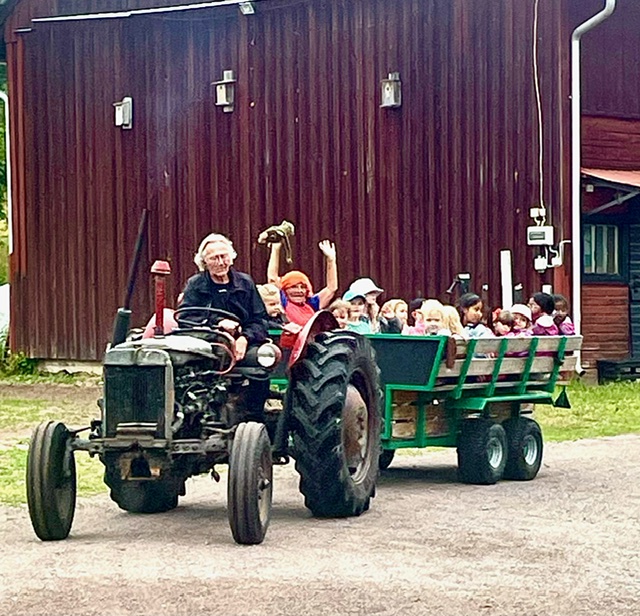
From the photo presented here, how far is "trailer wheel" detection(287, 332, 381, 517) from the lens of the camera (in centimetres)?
960

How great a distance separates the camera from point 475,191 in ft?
70.9

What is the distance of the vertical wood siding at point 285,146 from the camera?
2134 centimetres

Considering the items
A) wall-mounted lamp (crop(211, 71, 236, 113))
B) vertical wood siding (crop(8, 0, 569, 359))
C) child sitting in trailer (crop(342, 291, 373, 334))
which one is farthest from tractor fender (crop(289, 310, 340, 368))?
wall-mounted lamp (crop(211, 71, 236, 113))

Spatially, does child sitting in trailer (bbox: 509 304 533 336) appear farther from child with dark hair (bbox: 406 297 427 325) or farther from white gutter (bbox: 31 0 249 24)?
white gutter (bbox: 31 0 249 24)

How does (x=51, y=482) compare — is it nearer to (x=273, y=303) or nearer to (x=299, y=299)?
(x=273, y=303)

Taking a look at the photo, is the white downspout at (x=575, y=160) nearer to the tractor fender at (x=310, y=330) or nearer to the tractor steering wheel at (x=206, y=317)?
the tractor fender at (x=310, y=330)

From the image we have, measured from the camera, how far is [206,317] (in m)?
9.95

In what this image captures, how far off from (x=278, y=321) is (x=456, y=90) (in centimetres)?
1036

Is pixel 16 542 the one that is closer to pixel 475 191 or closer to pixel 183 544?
pixel 183 544

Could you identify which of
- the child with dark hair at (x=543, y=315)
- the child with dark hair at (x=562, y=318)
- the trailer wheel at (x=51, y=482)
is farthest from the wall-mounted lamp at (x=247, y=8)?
the trailer wheel at (x=51, y=482)

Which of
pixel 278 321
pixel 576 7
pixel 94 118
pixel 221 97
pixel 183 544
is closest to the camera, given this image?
pixel 183 544

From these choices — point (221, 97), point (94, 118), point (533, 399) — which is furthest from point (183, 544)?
point (94, 118)

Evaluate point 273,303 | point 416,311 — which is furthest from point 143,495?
point 416,311

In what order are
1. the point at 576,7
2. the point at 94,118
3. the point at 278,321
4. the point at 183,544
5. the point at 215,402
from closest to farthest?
the point at 183,544
the point at 215,402
the point at 278,321
the point at 576,7
the point at 94,118
